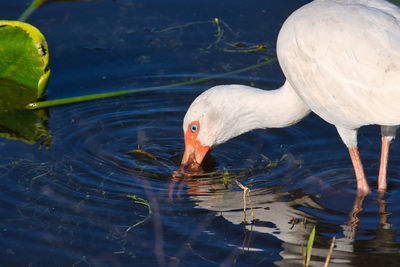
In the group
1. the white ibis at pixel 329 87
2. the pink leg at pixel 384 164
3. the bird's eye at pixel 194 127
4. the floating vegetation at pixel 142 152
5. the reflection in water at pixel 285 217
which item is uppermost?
the white ibis at pixel 329 87

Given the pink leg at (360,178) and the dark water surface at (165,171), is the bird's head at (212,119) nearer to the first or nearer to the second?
the dark water surface at (165,171)

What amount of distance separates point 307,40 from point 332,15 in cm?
25

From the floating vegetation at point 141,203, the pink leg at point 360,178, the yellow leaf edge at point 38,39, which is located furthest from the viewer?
the yellow leaf edge at point 38,39

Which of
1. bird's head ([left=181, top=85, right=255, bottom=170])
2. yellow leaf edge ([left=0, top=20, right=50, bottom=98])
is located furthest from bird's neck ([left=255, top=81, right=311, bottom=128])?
yellow leaf edge ([left=0, top=20, right=50, bottom=98])

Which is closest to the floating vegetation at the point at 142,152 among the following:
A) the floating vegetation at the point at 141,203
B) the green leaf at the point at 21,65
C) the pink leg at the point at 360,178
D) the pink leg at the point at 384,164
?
the floating vegetation at the point at 141,203

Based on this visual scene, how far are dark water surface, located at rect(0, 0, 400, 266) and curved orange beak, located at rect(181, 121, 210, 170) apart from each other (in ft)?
0.37

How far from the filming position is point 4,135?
20.1 feet

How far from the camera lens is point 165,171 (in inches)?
226

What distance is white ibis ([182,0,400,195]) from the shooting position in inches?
Answer: 184

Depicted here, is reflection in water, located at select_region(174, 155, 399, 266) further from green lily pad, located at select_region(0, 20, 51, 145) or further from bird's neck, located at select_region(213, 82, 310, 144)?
green lily pad, located at select_region(0, 20, 51, 145)

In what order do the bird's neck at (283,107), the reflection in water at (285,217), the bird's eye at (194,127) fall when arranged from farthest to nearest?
1. the bird's eye at (194,127)
2. the bird's neck at (283,107)
3. the reflection in water at (285,217)

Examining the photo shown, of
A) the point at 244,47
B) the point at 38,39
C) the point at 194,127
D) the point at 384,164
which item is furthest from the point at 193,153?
the point at 244,47

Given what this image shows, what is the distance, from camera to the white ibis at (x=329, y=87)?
15.3ft

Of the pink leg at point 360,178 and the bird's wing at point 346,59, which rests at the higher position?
the bird's wing at point 346,59
